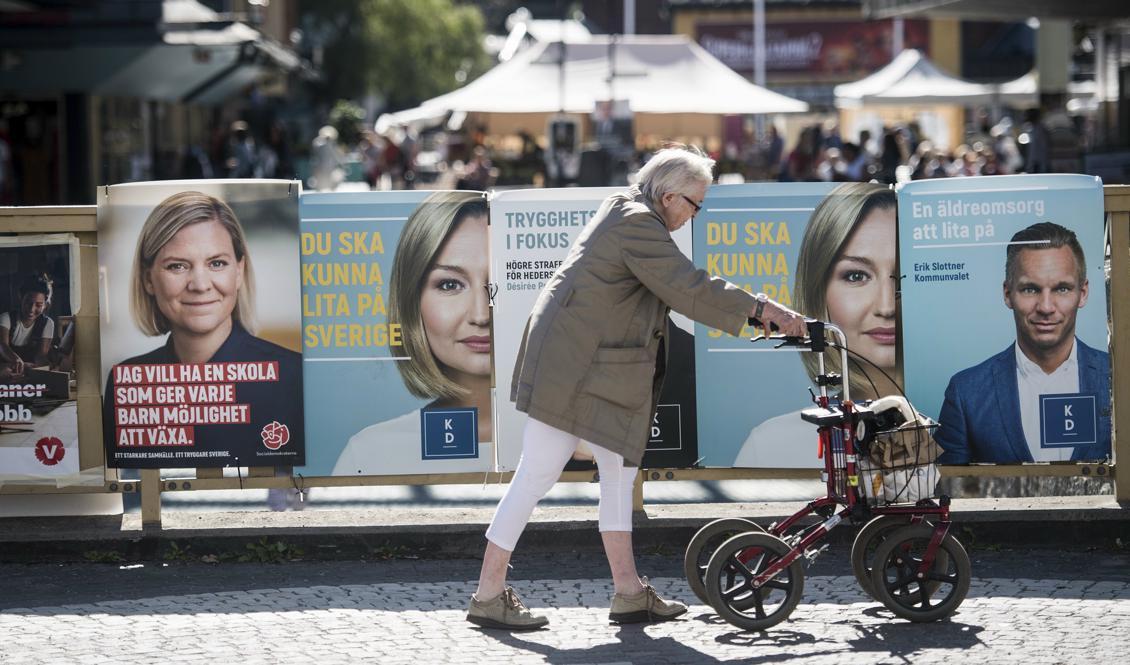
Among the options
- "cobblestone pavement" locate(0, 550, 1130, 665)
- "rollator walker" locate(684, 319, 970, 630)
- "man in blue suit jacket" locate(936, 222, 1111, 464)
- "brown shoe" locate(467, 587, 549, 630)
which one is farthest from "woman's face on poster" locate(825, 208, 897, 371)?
"brown shoe" locate(467, 587, 549, 630)

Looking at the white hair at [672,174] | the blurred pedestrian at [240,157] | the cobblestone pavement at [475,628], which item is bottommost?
the cobblestone pavement at [475,628]

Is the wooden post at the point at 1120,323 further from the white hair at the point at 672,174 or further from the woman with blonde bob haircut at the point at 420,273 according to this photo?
the woman with blonde bob haircut at the point at 420,273

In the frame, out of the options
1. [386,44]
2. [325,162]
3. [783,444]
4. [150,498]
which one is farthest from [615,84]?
[386,44]

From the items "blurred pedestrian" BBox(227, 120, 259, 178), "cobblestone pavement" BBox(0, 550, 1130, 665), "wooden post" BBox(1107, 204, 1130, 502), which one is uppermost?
"blurred pedestrian" BBox(227, 120, 259, 178)

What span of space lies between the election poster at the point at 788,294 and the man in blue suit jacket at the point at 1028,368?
0.34 meters

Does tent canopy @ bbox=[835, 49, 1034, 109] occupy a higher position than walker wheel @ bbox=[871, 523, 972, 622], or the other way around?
tent canopy @ bbox=[835, 49, 1034, 109]

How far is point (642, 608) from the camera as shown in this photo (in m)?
6.01

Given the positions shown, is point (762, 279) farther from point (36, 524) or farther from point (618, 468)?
point (36, 524)

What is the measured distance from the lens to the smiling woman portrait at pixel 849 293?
281 inches

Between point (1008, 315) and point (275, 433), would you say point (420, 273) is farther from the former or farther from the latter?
point (1008, 315)

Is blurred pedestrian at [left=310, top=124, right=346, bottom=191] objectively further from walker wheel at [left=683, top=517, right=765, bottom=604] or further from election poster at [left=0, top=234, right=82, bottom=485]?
walker wheel at [left=683, top=517, right=765, bottom=604]

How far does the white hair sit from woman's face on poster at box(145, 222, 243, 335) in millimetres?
2138

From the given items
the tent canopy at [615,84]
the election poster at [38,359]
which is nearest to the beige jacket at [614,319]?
the election poster at [38,359]

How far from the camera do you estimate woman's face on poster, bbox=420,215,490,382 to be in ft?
23.5
